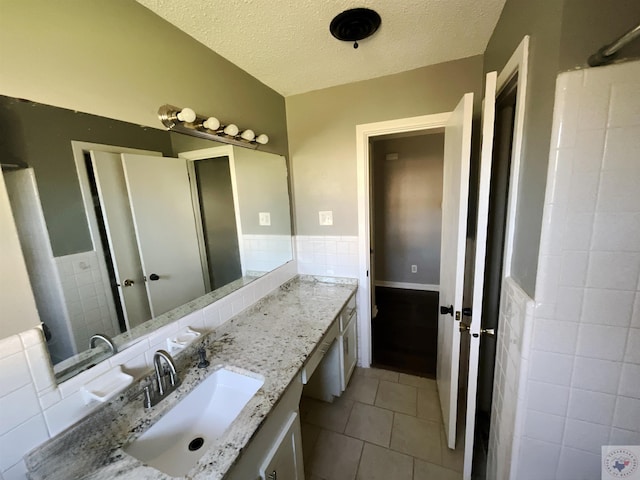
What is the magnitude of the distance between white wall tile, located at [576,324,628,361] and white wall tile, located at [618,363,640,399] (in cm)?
4

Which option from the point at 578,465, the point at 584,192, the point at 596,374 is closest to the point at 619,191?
the point at 584,192

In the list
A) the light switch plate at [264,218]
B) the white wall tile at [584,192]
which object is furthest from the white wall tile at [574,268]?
the light switch plate at [264,218]

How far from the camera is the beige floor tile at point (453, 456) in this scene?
1.42 metres

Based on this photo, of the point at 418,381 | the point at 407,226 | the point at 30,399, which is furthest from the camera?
the point at 407,226

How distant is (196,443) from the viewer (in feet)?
3.17

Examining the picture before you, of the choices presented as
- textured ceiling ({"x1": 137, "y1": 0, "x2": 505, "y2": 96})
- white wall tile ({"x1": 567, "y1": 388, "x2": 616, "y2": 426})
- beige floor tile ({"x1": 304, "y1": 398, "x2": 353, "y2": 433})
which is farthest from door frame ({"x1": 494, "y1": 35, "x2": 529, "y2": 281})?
beige floor tile ({"x1": 304, "y1": 398, "x2": 353, "y2": 433})

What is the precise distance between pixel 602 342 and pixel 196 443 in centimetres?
142

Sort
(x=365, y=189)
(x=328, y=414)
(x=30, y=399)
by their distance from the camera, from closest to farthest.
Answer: (x=30, y=399) → (x=328, y=414) → (x=365, y=189)

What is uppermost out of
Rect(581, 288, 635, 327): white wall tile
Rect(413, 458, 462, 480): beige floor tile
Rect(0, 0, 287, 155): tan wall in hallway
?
Rect(0, 0, 287, 155): tan wall in hallway

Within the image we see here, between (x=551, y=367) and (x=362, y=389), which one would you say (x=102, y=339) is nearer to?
(x=551, y=367)

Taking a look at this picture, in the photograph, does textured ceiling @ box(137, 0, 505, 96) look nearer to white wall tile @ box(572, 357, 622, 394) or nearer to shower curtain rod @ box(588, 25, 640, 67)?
shower curtain rod @ box(588, 25, 640, 67)

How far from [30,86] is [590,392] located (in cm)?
199

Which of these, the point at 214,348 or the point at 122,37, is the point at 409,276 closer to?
the point at 214,348

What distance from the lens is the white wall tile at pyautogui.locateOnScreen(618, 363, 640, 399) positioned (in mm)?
758
